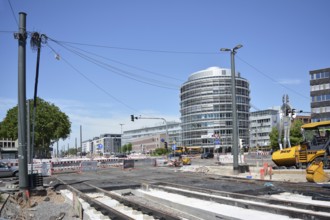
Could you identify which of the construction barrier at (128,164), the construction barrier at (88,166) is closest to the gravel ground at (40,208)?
the construction barrier at (88,166)

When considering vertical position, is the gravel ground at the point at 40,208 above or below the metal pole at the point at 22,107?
below

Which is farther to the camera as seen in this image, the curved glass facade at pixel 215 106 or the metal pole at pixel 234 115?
the curved glass facade at pixel 215 106

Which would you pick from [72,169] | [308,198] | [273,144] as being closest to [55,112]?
[72,169]

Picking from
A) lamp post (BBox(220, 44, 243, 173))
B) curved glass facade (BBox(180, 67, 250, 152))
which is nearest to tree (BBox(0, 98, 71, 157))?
lamp post (BBox(220, 44, 243, 173))

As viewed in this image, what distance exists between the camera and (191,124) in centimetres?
14762

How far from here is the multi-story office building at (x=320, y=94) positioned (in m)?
88.5

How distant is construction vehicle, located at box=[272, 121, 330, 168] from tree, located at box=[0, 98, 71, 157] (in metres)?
55.0

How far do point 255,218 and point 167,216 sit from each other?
2288 millimetres

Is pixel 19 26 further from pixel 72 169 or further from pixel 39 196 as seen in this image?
pixel 72 169

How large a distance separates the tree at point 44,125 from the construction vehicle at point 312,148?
55046 mm

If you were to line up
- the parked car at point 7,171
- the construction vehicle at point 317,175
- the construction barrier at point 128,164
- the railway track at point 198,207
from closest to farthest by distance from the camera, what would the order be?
the railway track at point 198,207
the construction vehicle at point 317,175
the parked car at point 7,171
the construction barrier at point 128,164

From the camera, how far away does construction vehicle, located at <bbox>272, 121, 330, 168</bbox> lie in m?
22.0

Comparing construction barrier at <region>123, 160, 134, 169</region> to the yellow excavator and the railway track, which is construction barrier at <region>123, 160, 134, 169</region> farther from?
the railway track

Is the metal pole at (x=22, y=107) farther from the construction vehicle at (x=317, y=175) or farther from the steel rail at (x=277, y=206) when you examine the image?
the construction vehicle at (x=317, y=175)
